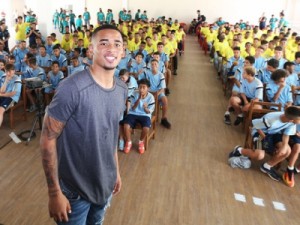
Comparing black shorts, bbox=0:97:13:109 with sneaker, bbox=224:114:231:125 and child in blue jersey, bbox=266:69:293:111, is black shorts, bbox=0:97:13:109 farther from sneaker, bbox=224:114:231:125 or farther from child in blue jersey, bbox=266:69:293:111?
child in blue jersey, bbox=266:69:293:111

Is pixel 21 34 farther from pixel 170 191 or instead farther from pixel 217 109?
pixel 170 191

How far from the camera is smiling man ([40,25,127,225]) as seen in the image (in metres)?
1.18

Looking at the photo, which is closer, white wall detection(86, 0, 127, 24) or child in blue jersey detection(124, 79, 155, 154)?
child in blue jersey detection(124, 79, 155, 154)

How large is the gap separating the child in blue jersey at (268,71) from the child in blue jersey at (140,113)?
214cm

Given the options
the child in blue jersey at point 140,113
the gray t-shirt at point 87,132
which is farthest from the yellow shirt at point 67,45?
the gray t-shirt at point 87,132

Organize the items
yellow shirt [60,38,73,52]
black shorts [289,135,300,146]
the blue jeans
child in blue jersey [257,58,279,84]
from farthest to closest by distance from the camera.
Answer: yellow shirt [60,38,73,52]
child in blue jersey [257,58,279,84]
black shorts [289,135,300,146]
the blue jeans

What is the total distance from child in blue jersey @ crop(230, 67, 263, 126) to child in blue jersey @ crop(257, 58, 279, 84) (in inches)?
17.5

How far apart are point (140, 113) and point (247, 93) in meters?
1.78

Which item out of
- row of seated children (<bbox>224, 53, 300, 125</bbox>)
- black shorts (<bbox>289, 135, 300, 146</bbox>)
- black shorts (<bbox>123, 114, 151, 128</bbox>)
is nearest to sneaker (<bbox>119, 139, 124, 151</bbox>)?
black shorts (<bbox>123, 114, 151, 128</bbox>)

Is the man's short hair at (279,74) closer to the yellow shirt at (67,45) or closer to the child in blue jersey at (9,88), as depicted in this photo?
the child in blue jersey at (9,88)

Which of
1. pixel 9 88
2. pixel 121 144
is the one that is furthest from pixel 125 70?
pixel 9 88

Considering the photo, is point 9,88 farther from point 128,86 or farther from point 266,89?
point 266,89

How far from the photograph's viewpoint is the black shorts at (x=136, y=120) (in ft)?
11.8

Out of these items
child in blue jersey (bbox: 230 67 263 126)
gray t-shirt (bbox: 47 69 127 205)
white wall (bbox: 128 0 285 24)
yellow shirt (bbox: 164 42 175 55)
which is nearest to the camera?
gray t-shirt (bbox: 47 69 127 205)
